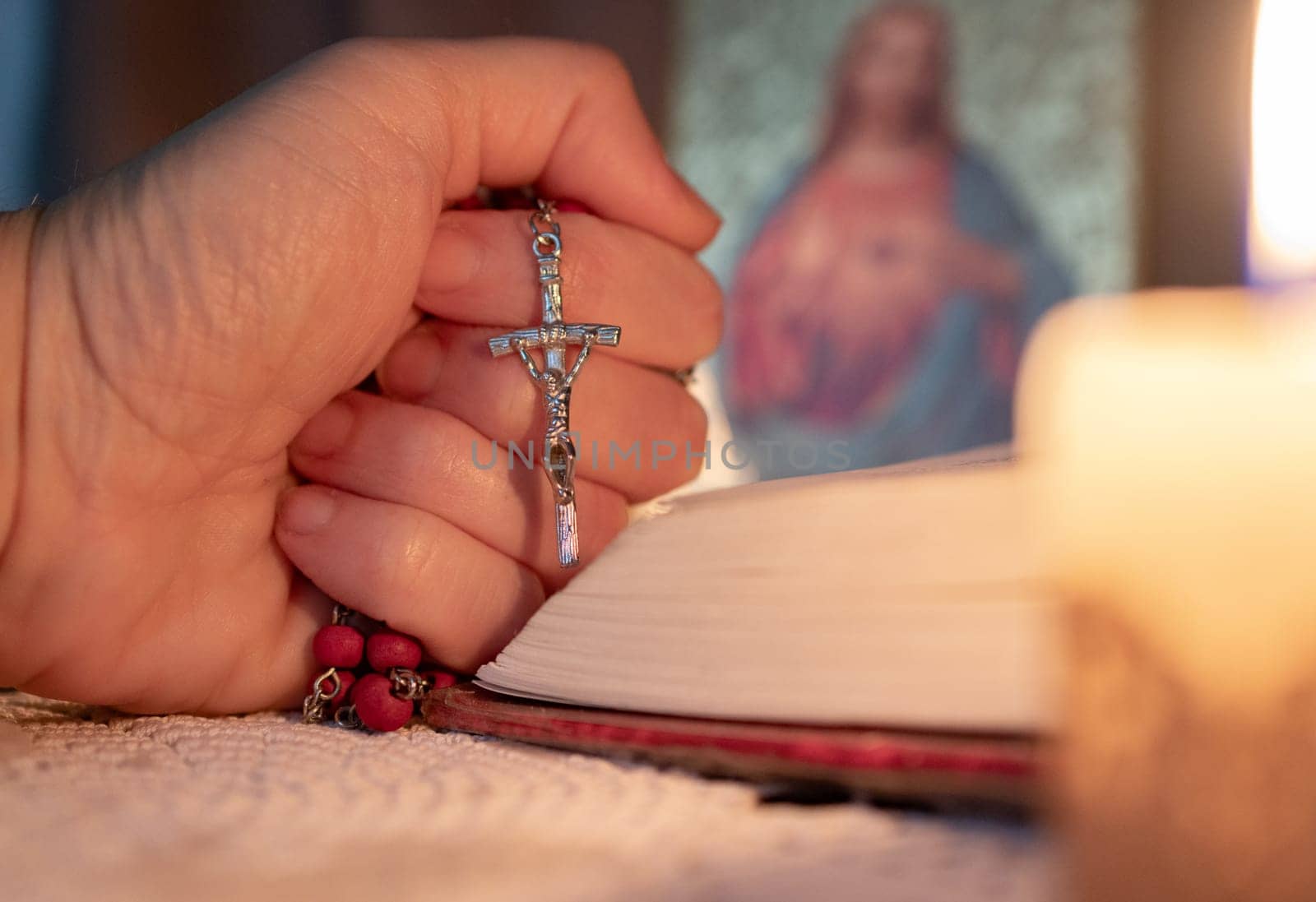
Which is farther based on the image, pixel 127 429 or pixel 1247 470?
pixel 127 429

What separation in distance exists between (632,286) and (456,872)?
1.56ft

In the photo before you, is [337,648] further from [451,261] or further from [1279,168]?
[1279,168]

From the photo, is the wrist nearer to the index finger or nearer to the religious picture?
the index finger

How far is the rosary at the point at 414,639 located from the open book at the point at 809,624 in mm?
66

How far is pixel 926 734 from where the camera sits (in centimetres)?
32

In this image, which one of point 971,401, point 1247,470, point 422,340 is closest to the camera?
point 1247,470

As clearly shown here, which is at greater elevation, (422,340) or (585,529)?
→ (422,340)

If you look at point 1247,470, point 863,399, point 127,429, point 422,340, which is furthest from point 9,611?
point 863,399

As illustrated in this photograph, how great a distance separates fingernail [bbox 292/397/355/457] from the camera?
62 cm

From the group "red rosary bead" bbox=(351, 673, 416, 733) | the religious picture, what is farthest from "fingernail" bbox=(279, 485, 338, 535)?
the religious picture

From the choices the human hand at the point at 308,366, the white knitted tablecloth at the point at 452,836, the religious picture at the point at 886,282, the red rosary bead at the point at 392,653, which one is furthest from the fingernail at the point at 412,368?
the religious picture at the point at 886,282

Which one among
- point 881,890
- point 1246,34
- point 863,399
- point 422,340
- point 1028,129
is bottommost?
point 863,399

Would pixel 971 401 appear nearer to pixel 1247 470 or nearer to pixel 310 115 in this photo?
pixel 310 115

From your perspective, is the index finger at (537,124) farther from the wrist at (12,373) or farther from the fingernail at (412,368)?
the wrist at (12,373)
